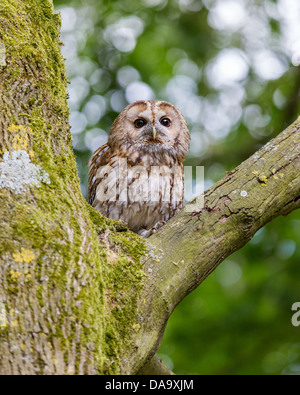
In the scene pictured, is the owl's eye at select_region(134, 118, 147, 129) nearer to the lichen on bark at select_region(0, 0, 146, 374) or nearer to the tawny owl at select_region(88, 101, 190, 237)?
the tawny owl at select_region(88, 101, 190, 237)

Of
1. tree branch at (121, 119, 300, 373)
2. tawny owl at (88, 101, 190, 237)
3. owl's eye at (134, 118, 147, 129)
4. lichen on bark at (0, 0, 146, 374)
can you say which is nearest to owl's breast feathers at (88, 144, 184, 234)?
tawny owl at (88, 101, 190, 237)

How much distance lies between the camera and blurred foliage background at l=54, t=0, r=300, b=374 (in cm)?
553

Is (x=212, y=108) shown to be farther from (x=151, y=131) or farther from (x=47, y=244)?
(x=47, y=244)

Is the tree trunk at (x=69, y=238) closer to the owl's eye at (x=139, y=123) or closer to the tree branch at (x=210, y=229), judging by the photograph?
the tree branch at (x=210, y=229)

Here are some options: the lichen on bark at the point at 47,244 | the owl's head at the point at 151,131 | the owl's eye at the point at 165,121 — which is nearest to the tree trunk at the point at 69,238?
the lichen on bark at the point at 47,244

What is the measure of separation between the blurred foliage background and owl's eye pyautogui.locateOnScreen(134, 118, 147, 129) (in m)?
2.23

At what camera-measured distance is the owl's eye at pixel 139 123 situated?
4102 mm

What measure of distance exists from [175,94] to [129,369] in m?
5.63

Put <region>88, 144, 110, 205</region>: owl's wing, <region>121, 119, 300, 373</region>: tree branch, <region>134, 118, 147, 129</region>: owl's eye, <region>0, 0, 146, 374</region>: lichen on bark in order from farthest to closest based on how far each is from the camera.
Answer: <region>134, 118, 147, 129</region>: owl's eye, <region>88, 144, 110, 205</region>: owl's wing, <region>121, 119, 300, 373</region>: tree branch, <region>0, 0, 146, 374</region>: lichen on bark

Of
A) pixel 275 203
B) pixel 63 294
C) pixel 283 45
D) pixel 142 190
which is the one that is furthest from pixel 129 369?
pixel 283 45

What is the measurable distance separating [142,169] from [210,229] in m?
1.48

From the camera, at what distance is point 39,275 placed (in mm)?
1662

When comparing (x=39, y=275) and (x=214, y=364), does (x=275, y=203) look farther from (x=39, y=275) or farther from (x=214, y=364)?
(x=214, y=364)

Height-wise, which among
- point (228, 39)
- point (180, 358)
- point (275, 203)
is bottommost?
point (275, 203)
